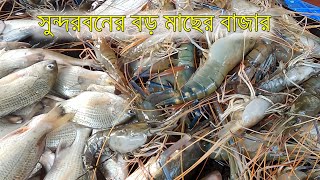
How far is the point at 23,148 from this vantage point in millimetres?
2139

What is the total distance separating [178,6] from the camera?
106 inches

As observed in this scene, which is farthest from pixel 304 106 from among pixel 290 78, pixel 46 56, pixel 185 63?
pixel 46 56

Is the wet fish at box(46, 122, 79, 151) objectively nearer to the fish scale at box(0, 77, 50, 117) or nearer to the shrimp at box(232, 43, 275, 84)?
the fish scale at box(0, 77, 50, 117)

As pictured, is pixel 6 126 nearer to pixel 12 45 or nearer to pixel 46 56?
pixel 46 56

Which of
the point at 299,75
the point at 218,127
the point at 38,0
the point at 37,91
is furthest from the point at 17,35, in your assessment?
the point at 299,75

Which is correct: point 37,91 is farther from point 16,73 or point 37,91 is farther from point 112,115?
point 112,115

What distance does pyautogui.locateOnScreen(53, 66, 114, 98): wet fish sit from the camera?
2.53m

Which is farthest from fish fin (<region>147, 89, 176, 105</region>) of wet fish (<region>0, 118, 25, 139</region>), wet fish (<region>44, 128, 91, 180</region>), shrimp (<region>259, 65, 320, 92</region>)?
wet fish (<region>0, 118, 25, 139</region>)

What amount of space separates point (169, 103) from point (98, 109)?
380mm

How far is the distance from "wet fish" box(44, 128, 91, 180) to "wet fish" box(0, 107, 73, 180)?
100mm

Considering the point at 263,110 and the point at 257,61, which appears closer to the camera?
the point at 263,110

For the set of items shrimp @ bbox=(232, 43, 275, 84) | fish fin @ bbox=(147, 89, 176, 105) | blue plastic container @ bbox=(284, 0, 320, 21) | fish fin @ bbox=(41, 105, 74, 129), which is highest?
blue plastic container @ bbox=(284, 0, 320, 21)

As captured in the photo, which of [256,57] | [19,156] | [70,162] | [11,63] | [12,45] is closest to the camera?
[19,156]

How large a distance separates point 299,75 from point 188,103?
0.64 metres
